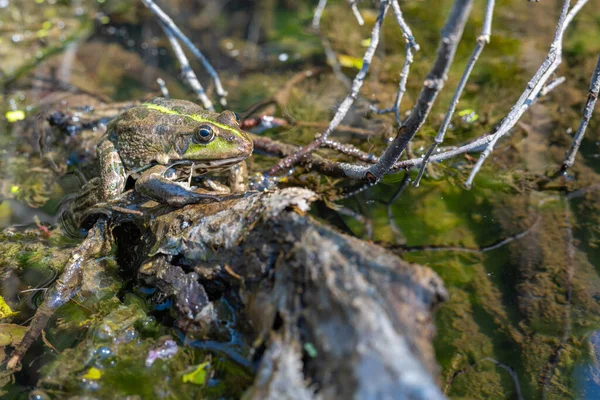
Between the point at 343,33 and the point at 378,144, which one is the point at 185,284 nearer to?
the point at 378,144

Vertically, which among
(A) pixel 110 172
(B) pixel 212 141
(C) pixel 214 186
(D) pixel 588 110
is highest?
(D) pixel 588 110

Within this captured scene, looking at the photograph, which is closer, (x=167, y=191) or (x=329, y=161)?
(x=167, y=191)

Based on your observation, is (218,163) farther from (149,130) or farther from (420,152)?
(420,152)

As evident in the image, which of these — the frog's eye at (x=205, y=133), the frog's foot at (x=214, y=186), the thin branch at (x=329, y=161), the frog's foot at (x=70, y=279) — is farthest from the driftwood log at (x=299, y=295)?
the thin branch at (x=329, y=161)

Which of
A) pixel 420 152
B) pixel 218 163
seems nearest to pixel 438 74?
pixel 218 163

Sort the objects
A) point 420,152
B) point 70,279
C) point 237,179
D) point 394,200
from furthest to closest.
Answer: point 420,152 < point 394,200 < point 237,179 < point 70,279
